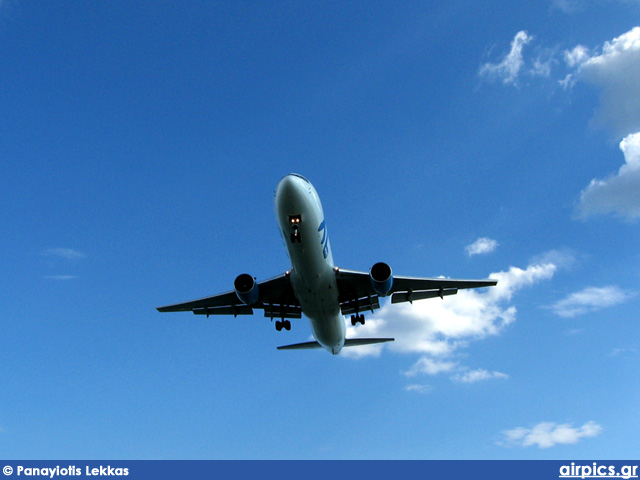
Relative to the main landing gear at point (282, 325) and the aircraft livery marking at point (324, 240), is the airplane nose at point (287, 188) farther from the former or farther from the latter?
the main landing gear at point (282, 325)

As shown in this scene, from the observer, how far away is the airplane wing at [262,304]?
26.4 meters

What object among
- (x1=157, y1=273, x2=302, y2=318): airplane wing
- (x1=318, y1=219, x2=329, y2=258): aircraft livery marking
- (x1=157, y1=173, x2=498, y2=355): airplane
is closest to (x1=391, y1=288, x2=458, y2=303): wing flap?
(x1=157, y1=173, x2=498, y2=355): airplane

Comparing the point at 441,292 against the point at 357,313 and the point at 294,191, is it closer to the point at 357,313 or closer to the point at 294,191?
the point at 357,313

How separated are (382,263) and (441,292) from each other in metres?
6.26

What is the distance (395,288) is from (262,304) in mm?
6797

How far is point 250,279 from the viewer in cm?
2400

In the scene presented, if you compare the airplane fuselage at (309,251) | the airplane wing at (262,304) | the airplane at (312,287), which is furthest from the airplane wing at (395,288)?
the airplane wing at (262,304)

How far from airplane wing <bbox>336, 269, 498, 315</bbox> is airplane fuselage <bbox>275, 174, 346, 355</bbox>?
3.70 ft

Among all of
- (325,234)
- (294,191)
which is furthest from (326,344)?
(294,191)

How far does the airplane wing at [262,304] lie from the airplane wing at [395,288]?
8.56 feet

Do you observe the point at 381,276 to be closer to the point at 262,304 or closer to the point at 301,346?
the point at 262,304

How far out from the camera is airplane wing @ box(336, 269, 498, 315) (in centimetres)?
2542

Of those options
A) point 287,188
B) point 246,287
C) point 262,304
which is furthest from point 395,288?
point 287,188

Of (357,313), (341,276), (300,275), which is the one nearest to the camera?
(300,275)
